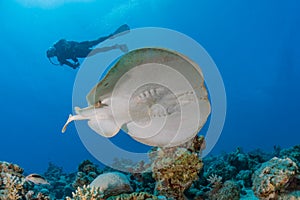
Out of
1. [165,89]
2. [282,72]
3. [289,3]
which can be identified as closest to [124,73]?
[165,89]

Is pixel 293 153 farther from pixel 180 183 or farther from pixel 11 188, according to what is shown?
pixel 11 188

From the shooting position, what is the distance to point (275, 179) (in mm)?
4461

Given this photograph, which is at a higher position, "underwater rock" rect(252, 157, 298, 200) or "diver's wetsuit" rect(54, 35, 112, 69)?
"diver's wetsuit" rect(54, 35, 112, 69)

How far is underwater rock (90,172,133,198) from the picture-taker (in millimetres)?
5023

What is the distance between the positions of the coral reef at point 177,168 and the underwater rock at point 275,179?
110cm

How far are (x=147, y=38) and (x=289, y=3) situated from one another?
65608 mm

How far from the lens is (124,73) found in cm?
347

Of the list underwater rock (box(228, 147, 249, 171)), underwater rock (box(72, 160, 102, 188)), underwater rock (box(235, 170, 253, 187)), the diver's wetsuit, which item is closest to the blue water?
the diver's wetsuit

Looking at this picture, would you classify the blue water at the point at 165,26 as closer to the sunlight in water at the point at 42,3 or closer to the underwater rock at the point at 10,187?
the sunlight in water at the point at 42,3

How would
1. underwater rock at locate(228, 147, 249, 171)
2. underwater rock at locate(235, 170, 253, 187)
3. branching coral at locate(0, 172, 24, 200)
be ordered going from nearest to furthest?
1. branching coral at locate(0, 172, 24, 200)
2. underwater rock at locate(235, 170, 253, 187)
3. underwater rock at locate(228, 147, 249, 171)

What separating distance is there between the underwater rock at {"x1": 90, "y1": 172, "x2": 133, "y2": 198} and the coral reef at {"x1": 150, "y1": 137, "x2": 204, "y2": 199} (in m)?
0.71

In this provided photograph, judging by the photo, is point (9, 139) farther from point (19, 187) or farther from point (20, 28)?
point (19, 187)

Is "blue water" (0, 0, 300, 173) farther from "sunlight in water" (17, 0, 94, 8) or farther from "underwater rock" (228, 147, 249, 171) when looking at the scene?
"underwater rock" (228, 147, 249, 171)

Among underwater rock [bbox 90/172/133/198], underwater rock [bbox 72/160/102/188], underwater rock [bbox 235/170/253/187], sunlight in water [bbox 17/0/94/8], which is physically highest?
sunlight in water [bbox 17/0/94/8]
